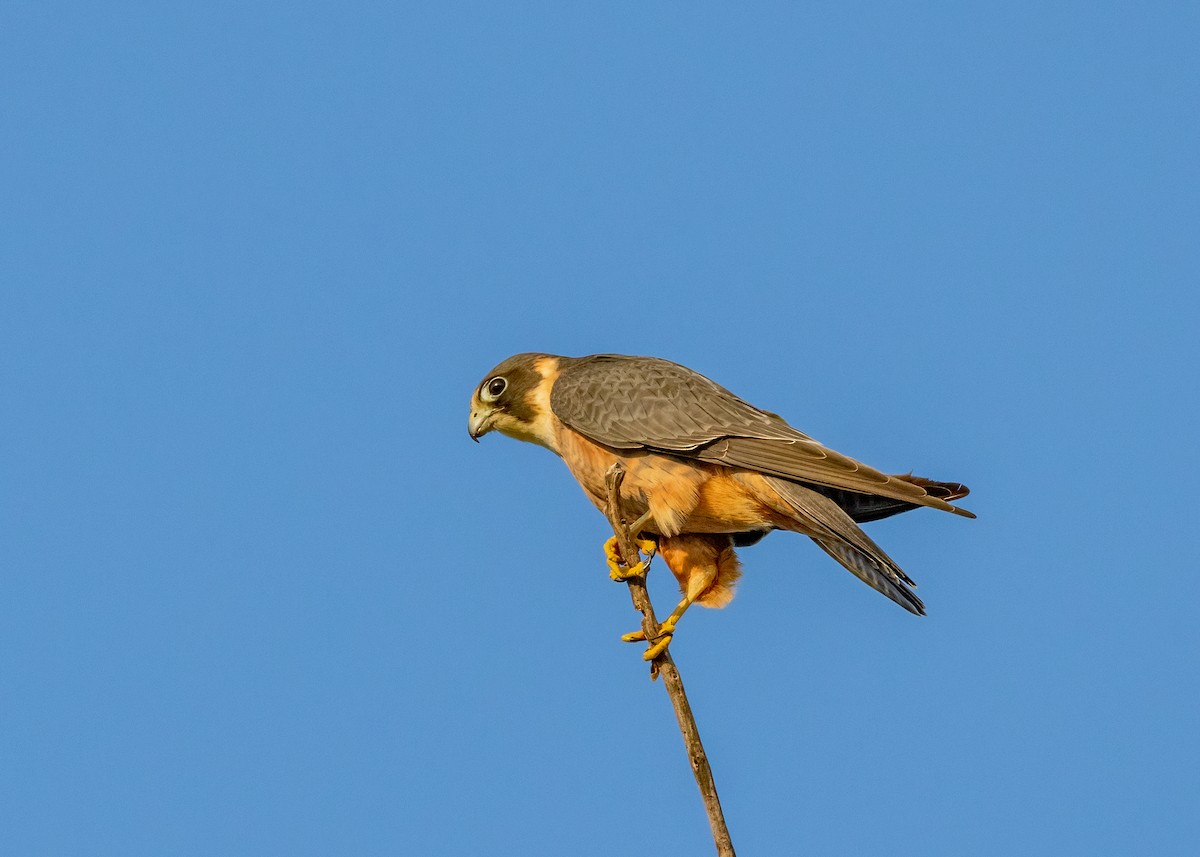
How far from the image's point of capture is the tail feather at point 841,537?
6176mm

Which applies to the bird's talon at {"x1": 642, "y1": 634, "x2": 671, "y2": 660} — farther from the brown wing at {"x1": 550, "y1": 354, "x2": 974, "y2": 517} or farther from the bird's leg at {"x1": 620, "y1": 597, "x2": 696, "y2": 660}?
the brown wing at {"x1": 550, "y1": 354, "x2": 974, "y2": 517}

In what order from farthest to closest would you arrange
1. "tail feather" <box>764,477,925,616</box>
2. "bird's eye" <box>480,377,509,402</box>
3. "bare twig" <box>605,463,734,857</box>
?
"bird's eye" <box>480,377,509,402</box> → "tail feather" <box>764,477,925,616</box> → "bare twig" <box>605,463,734,857</box>

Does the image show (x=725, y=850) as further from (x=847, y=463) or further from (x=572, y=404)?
(x=572, y=404)

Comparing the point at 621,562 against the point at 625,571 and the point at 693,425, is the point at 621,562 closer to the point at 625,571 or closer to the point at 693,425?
the point at 625,571

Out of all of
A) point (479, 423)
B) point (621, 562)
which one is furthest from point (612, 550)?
point (479, 423)

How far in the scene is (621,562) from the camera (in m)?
6.40

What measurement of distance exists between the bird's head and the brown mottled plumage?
1 centimetres

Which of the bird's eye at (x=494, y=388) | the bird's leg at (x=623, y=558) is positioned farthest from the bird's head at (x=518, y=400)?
the bird's leg at (x=623, y=558)

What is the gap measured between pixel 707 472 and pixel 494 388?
161 cm

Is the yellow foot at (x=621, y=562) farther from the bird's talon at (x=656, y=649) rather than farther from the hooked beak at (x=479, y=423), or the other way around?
the hooked beak at (x=479, y=423)

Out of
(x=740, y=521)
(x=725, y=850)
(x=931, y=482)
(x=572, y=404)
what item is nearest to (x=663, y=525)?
(x=740, y=521)

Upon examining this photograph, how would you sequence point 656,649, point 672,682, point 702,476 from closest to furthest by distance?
point 672,682, point 656,649, point 702,476

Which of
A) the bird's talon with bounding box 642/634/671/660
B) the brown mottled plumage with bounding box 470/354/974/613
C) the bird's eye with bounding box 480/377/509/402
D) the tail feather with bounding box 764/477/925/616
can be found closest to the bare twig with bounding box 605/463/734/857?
the bird's talon with bounding box 642/634/671/660

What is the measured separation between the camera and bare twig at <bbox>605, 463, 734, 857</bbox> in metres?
5.29
